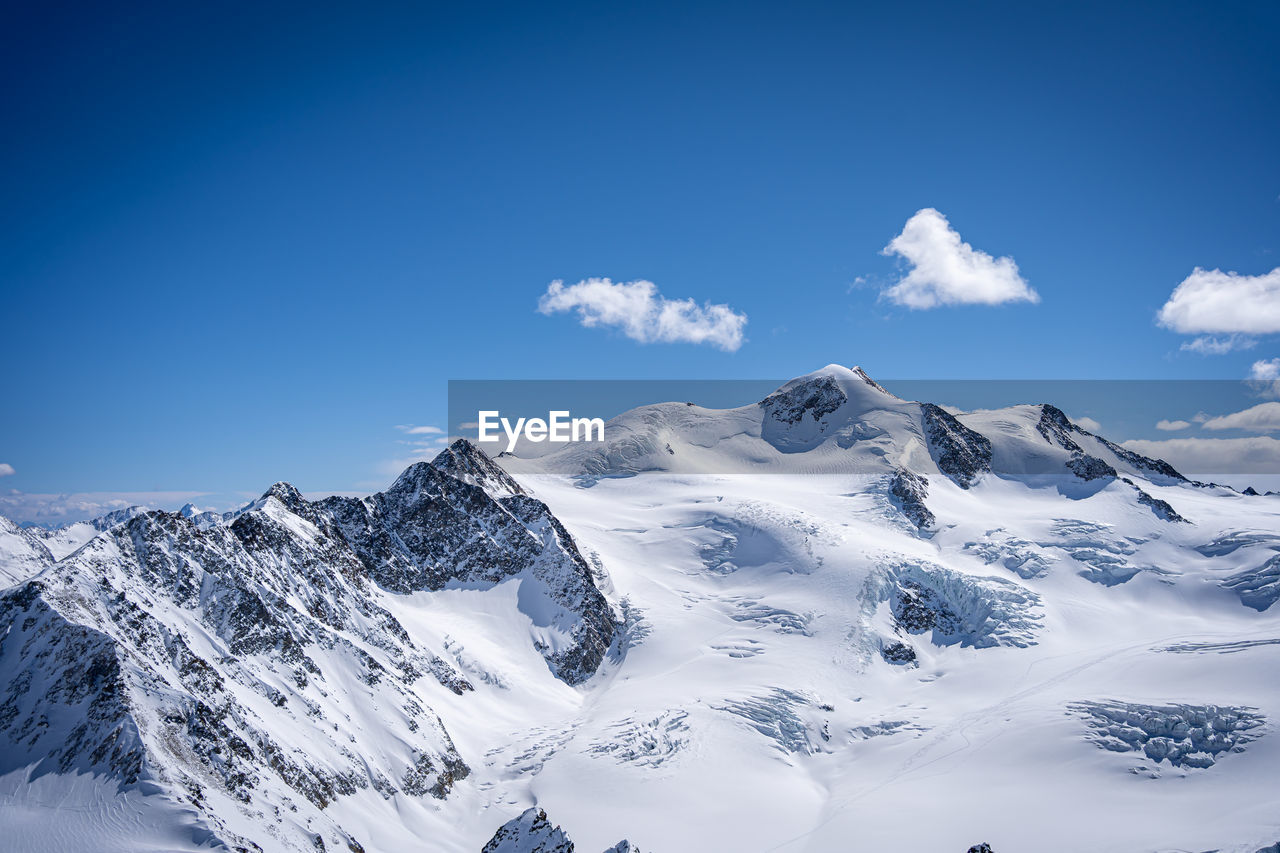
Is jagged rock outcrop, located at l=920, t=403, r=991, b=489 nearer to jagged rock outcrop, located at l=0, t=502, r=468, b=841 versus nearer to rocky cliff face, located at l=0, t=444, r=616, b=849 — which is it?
rocky cliff face, located at l=0, t=444, r=616, b=849

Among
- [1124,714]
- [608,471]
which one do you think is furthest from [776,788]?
[608,471]

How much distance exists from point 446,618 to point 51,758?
185ft

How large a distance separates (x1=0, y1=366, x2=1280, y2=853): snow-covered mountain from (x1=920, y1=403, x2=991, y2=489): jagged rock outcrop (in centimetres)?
1547

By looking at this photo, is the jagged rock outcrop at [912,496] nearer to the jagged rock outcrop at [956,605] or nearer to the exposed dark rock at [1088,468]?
the jagged rock outcrop at [956,605]

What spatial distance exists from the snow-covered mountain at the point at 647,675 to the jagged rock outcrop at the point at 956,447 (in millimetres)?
15468

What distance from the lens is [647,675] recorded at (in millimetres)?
105125

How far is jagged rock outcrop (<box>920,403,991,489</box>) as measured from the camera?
172875 mm

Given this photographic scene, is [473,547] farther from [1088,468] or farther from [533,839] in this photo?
[1088,468]

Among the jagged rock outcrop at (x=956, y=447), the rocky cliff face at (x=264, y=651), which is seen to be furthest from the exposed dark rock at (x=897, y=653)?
the jagged rock outcrop at (x=956, y=447)

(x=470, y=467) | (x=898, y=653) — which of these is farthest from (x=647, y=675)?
(x=470, y=467)

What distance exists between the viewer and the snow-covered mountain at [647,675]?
58062mm

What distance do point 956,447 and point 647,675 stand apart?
110 metres

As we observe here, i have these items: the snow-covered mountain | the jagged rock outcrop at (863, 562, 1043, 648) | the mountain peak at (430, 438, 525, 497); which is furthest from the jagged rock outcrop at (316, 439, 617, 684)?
the jagged rock outcrop at (863, 562, 1043, 648)

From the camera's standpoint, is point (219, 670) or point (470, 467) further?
point (470, 467)
